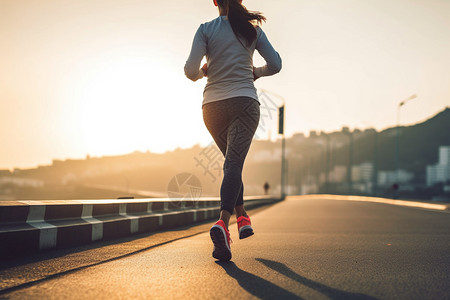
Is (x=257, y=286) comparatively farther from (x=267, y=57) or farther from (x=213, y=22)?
(x=213, y=22)

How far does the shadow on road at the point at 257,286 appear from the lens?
2512 mm

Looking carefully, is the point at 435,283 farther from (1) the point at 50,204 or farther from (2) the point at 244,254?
(1) the point at 50,204

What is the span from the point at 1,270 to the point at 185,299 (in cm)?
Result: 168

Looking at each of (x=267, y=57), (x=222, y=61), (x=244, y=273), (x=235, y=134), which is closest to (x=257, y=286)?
(x=244, y=273)

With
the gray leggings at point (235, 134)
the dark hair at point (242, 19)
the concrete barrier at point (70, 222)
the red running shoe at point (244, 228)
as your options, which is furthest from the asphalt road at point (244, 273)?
the dark hair at point (242, 19)

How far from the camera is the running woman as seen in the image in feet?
13.1

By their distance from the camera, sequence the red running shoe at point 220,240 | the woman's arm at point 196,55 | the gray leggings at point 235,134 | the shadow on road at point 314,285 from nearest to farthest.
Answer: the shadow on road at point 314,285, the red running shoe at point 220,240, the gray leggings at point 235,134, the woman's arm at point 196,55

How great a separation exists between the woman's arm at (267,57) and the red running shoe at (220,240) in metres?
1.44

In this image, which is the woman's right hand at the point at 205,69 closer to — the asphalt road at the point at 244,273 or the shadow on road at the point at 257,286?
the asphalt road at the point at 244,273

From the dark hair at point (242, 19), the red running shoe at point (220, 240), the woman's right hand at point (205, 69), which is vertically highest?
the dark hair at point (242, 19)

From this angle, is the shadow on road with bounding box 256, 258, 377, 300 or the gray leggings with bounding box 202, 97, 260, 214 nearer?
the shadow on road with bounding box 256, 258, 377, 300

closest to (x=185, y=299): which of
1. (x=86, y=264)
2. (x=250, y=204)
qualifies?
(x=86, y=264)

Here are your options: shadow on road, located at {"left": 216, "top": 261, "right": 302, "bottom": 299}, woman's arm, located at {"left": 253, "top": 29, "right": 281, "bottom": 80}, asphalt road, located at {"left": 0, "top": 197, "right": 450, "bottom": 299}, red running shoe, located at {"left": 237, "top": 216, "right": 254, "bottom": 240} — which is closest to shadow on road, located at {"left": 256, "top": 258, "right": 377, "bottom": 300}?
asphalt road, located at {"left": 0, "top": 197, "right": 450, "bottom": 299}

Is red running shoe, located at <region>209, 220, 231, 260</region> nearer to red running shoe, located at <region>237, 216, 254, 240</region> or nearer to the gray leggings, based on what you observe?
the gray leggings
